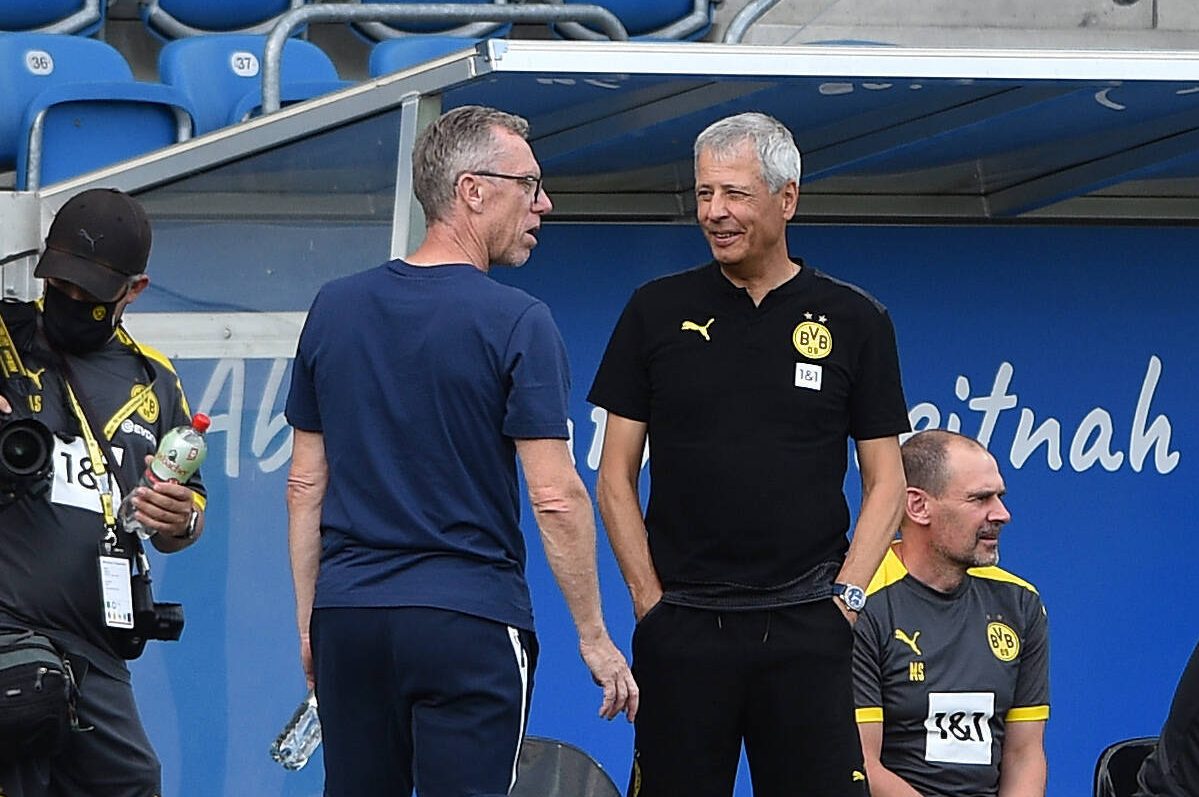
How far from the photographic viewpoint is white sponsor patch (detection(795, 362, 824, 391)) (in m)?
3.65

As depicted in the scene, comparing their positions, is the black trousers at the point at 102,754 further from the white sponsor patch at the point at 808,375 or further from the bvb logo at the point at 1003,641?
the bvb logo at the point at 1003,641

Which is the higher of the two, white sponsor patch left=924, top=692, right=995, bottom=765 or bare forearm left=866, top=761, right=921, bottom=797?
white sponsor patch left=924, top=692, right=995, bottom=765

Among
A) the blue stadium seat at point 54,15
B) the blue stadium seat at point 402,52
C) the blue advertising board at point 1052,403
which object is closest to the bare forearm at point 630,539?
the blue advertising board at point 1052,403

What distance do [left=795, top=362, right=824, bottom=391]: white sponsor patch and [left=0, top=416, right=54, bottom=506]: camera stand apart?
53.7 inches

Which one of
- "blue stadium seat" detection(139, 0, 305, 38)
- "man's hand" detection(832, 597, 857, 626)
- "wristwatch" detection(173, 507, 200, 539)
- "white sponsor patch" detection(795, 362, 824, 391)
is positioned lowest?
"man's hand" detection(832, 597, 857, 626)

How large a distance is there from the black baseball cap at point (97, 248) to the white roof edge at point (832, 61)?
32.4 inches

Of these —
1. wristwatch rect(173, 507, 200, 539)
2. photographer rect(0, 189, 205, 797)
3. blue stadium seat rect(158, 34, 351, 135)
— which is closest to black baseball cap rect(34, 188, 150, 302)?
photographer rect(0, 189, 205, 797)

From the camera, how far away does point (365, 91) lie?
13.3ft

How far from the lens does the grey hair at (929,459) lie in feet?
13.5

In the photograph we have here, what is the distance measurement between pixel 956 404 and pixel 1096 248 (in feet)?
2.08

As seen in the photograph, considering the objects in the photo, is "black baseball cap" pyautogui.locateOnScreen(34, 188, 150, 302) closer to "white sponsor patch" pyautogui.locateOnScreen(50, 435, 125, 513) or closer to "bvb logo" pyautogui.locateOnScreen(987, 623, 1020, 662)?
"white sponsor patch" pyautogui.locateOnScreen(50, 435, 125, 513)

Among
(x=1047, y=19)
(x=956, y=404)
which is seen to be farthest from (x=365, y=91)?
(x=1047, y=19)

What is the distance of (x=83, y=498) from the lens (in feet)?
11.5

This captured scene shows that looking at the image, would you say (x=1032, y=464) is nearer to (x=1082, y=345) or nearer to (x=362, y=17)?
(x=1082, y=345)
